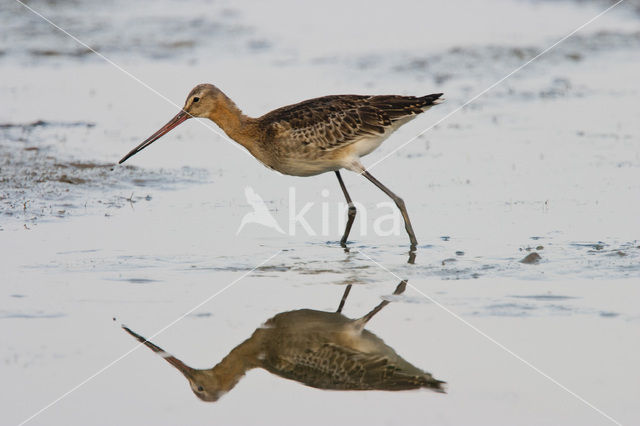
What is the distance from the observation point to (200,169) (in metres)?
10.2

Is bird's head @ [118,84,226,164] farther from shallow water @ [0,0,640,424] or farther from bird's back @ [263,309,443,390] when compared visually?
bird's back @ [263,309,443,390]

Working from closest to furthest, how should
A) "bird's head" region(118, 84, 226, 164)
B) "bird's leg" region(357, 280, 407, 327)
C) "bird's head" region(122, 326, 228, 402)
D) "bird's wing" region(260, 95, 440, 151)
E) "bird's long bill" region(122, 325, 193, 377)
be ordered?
1. "bird's head" region(122, 326, 228, 402)
2. "bird's long bill" region(122, 325, 193, 377)
3. "bird's leg" region(357, 280, 407, 327)
4. "bird's wing" region(260, 95, 440, 151)
5. "bird's head" region(118, 84, 226, 164)

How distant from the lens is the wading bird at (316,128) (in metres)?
8.26

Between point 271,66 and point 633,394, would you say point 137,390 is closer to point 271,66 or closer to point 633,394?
point 633,394

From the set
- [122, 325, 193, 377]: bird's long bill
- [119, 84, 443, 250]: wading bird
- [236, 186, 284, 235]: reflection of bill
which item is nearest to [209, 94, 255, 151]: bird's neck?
[119, 84, 443, 250]: wading bird

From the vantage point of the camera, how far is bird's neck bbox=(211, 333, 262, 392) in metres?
5.14

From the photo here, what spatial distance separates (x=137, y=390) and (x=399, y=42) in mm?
11953

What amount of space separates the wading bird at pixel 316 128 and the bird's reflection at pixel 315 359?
2278 millimetres

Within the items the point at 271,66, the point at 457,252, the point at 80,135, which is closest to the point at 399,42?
the point at 271,66

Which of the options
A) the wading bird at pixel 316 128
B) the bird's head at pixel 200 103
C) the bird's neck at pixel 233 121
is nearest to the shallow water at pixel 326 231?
the wading bird at pixel 316 128

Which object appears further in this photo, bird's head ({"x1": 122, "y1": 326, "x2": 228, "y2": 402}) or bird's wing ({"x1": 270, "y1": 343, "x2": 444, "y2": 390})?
bird's wing ({"x1": 270, "y1": 343, "x2": 444, "y2": 390})

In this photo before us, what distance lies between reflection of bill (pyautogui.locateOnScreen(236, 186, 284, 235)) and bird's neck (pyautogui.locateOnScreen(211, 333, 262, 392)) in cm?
255

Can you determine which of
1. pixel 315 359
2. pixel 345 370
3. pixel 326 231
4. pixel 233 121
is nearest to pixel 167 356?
pixel 315 359

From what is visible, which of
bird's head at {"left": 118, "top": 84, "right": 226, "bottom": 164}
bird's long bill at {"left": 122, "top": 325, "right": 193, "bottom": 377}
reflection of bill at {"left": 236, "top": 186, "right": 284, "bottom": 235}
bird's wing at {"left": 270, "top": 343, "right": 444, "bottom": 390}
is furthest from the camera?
bird's head at {"left": 118, "top": 84, "right": 226, "bottom": 164}
